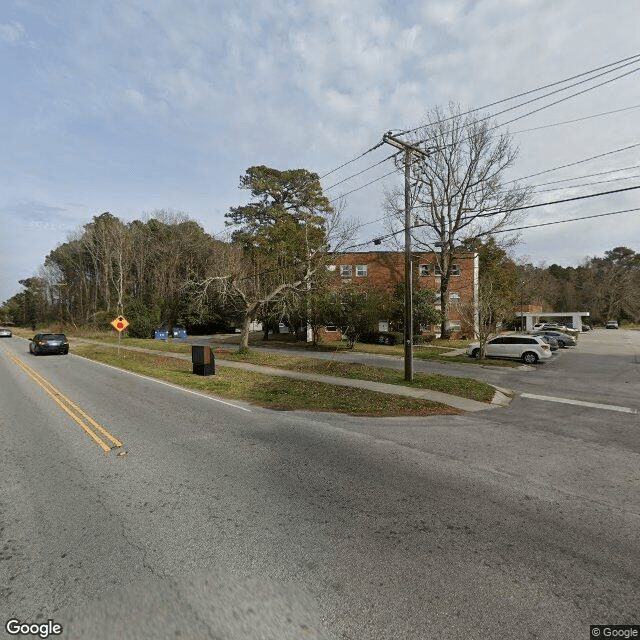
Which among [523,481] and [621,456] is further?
[621,456]

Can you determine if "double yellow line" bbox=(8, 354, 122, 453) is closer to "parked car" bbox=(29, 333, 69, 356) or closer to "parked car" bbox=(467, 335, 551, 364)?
"parked car" bbox=(29, 333, 69, 356)

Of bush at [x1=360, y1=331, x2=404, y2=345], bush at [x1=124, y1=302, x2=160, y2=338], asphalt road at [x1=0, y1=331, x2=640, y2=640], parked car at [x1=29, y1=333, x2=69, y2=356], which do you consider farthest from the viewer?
bush at [x1=124, y1=302, x2=160, y2=338]

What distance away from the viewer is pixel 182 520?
441 centimetres

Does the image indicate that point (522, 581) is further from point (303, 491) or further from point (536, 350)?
point (536, 350)

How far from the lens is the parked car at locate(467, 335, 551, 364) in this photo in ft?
77.9

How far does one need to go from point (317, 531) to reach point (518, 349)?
23.6 meters

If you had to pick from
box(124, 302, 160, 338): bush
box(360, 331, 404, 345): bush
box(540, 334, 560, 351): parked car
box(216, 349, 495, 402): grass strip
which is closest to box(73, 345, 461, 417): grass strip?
box(216, 349, 495, 402): grass strip

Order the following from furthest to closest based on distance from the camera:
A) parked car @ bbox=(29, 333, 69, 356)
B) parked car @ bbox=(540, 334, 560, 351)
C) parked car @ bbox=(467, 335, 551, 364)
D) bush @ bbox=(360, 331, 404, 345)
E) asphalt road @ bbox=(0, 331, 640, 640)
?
bush @ bbox=(360, 331, 404, 345)
parked car @ bbox=(540, 334, 560, 351)
parked car @ bbox=(29, 333, 69, 356)
parked car @ bbox=(467, 335, 551, 364)
asphalt road @ bbox=(0, 331, 640, 640)

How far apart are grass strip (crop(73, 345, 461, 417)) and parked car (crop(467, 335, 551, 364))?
50.2 feet

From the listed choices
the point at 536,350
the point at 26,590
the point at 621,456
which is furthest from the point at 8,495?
the point at 536,350

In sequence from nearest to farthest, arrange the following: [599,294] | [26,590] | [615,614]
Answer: [615,614], [26,590], [599,294]

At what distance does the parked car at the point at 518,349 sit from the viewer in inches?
935

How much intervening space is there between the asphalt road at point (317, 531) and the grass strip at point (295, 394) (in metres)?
2.28

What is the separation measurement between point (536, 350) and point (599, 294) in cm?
8109
